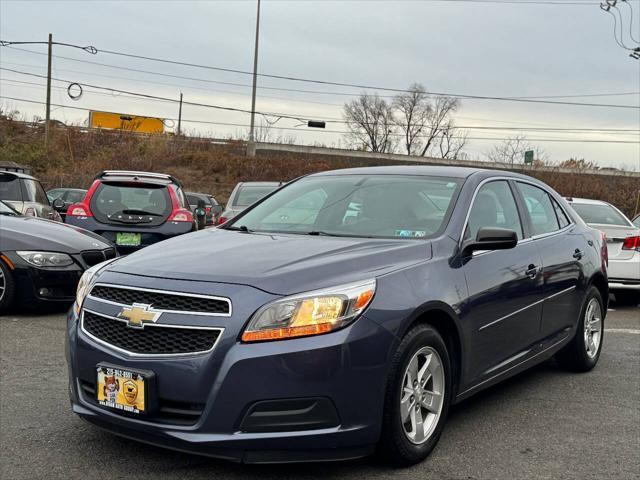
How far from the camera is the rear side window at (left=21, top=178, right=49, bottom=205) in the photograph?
1102cm

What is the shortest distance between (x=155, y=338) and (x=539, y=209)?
3.30m

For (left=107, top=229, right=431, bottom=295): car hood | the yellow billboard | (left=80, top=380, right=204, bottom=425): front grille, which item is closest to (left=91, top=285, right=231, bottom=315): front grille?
(left=107, top=229, right=431, bottom=295): car hood

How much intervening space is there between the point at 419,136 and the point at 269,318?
74.9 metres

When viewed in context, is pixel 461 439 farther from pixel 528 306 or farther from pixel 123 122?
pixel 123 122

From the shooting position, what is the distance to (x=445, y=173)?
478 centimetres

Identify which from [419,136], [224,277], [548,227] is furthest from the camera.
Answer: [419,136]

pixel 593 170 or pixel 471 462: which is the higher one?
pixel 593 170

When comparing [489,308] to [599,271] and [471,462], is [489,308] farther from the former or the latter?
[599,271]

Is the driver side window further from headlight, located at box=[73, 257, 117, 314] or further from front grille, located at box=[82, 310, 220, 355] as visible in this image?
headlight, located at box=[73, 257, 117, 314]

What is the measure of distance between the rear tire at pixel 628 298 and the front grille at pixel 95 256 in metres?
7.01

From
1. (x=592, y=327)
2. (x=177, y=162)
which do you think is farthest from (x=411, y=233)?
(x=177, y=162)

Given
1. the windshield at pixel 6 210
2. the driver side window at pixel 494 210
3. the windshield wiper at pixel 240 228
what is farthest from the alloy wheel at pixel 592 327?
the windshield at pixel 6 210

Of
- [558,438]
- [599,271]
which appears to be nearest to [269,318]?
[558,438]

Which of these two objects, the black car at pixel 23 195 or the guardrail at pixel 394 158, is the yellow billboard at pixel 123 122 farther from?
the black car at pixel 23 195
